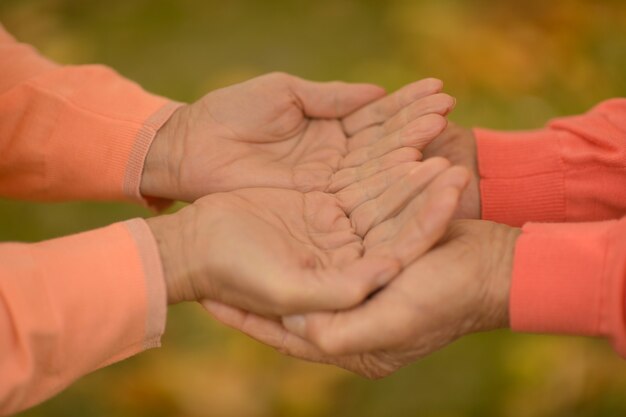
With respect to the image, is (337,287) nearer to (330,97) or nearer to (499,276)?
(499,276)

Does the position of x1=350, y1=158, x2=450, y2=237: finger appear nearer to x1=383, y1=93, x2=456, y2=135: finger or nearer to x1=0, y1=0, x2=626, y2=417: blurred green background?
x1=383, y1=93, x2=456, y2=135: finger

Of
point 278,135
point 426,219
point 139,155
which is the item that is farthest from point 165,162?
point 426,219

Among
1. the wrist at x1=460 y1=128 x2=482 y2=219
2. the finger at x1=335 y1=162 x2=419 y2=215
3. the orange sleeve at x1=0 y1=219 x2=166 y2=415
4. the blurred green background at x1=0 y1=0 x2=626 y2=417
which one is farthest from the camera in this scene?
the blurred green background at x1=0 y1=0 x2=626 y2=417

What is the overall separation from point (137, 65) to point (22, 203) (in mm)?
301

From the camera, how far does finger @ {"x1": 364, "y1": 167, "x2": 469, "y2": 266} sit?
58 centimetres

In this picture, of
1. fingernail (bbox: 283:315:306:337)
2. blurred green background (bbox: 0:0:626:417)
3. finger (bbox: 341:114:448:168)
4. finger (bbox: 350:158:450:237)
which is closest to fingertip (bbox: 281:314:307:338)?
fingernail (bbox: 283:315:306:337)

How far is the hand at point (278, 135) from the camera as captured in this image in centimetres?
75

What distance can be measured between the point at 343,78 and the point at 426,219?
2.17 ft

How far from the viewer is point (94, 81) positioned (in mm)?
841

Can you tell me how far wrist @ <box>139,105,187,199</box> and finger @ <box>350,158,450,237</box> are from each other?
0.72 feet

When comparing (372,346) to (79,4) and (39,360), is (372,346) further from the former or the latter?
(79,4)

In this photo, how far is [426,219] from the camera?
58cm

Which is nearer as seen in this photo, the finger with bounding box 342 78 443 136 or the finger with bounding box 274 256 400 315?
the finger with bounding box 274 256 400 315

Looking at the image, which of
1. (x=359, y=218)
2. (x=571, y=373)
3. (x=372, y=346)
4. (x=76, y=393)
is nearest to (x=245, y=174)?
(x=359, y=218)
